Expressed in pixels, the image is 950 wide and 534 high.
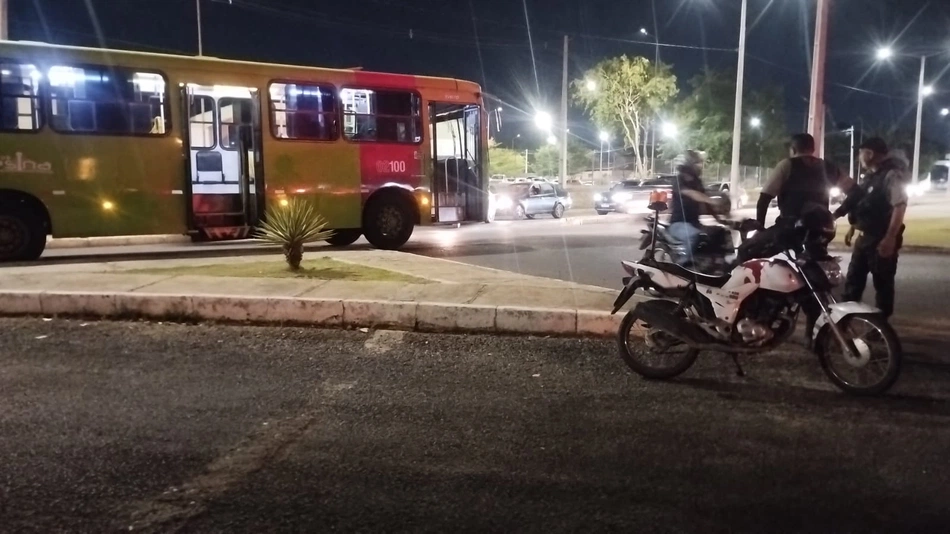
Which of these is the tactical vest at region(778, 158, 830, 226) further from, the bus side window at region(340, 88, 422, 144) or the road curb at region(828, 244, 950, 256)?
the road curb at region(828, 244, 950, 256)

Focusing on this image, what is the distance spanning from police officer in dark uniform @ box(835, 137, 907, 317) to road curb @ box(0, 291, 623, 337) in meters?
2.11

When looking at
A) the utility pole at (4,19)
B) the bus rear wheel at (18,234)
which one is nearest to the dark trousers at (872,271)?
the bus rear wheel at (18,234)

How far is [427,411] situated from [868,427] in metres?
2.71

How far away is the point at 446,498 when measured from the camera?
145 inches

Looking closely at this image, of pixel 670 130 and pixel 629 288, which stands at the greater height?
pixel 670 130

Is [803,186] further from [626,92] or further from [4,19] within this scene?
[626,92]

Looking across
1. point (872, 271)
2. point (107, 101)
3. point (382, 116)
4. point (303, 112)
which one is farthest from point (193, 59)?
point (872, 271)

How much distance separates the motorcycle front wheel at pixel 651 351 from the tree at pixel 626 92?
37944mm

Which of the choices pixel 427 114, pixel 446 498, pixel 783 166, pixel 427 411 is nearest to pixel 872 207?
pixel 783 166

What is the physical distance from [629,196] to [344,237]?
18.9 m

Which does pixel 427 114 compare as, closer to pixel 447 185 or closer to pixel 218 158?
pixel 447 185

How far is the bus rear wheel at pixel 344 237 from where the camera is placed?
14.8m

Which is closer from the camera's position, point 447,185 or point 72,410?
point 72,410

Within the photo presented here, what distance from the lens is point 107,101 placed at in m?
12.0
